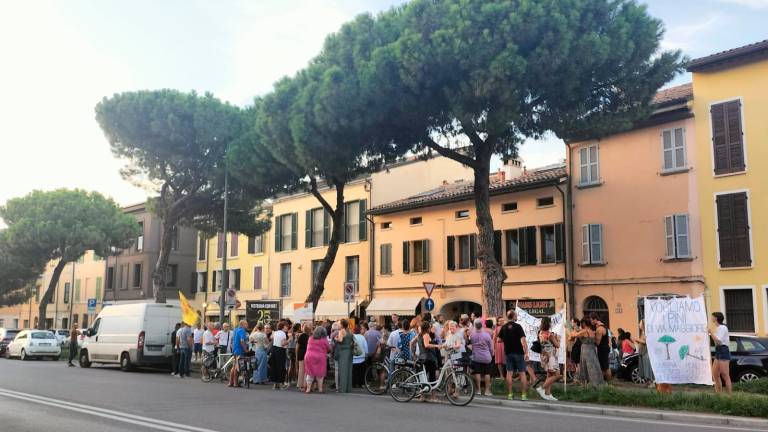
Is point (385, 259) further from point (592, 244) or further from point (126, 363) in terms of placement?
point (126, 363)

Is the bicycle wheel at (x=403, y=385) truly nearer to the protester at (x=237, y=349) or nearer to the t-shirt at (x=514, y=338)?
the t-shirt at (x=514, y=338)

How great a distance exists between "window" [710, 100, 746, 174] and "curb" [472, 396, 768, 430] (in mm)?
15157

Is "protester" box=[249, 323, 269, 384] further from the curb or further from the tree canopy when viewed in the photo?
the tree canopy

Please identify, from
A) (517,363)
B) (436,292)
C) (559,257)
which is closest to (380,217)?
(436,292)

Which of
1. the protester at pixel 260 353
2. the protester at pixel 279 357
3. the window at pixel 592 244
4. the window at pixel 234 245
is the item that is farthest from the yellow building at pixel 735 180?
the window at pixel 234 245

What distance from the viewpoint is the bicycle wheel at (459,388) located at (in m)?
13.8

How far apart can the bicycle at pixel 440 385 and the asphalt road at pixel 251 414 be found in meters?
0.28

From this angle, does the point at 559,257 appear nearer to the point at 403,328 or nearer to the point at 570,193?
the point at 570,193

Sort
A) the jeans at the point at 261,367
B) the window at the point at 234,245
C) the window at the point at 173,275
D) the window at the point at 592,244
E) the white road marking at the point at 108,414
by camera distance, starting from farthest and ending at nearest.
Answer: the window at the point at 173,275
the window at the point at 234,245
the window at the point at 592,244
the jeans at the point at 261,367
the white road marking at the point at 108,414

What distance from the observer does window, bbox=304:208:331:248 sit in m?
42.7

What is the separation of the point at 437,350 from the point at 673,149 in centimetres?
1476

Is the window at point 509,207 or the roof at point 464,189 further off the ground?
the roof at point 464,189

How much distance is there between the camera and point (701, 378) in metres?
13.9

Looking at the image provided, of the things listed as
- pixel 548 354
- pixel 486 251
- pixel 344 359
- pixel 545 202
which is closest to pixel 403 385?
pixel 344 359
